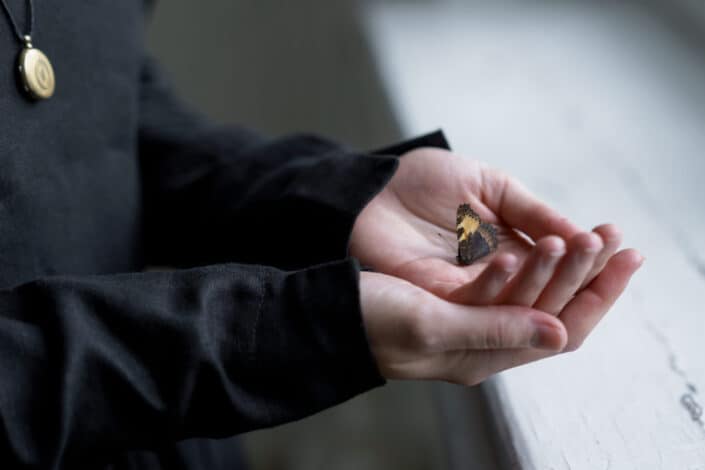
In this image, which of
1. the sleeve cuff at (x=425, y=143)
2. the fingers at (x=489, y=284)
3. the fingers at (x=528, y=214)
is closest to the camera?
the fingers at (x=489, y=284)

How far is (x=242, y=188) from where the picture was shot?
2.33 feet

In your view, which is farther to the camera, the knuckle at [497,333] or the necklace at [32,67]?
the necklace at [32,67]

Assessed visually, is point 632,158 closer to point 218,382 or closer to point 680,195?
point 680,195

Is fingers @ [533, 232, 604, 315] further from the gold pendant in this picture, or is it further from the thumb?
the gold pendant

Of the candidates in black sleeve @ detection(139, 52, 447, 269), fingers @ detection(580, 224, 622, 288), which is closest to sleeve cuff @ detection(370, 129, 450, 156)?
black sleeve @ detection(139, 52, 447, 269)

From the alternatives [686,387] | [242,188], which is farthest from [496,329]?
[242,188]

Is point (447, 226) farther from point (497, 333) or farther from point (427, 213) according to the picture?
point (497, 333)

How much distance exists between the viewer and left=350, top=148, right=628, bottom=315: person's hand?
46 centimetres

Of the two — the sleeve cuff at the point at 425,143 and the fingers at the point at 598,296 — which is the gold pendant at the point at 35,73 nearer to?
the sleeve cuff at the point at 425,143

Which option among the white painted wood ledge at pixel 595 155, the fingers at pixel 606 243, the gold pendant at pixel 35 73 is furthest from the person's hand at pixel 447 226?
the gold pendant at pixel 35 73

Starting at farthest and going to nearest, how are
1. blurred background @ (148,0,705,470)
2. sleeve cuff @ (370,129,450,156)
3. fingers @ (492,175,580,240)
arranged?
blurred background @ (148,0,705,470) < sleeve cuff @ (370,129,450,156) < fingers @ (492,175,580,240)

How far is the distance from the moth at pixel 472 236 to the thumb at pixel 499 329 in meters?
0.11

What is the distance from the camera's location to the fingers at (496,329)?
431 mm

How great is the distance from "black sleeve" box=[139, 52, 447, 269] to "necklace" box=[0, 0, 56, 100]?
0.20 metres
